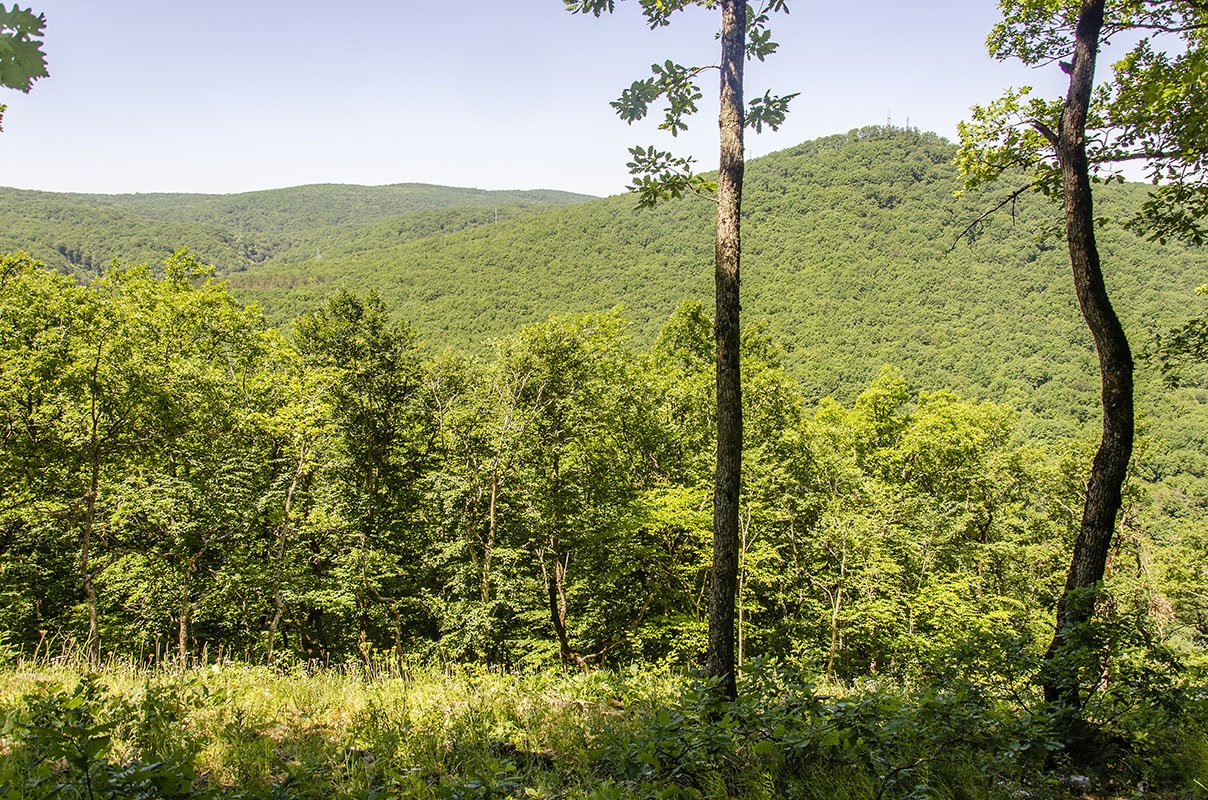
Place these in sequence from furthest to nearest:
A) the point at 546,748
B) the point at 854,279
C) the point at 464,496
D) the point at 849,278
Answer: the point at 849,278
the point at 854,279
the point at 464,496
the point at 546,748

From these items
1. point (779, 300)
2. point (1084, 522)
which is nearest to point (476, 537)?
point (1084, 522)

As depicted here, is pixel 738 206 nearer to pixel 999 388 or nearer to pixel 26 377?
pixel 26 377

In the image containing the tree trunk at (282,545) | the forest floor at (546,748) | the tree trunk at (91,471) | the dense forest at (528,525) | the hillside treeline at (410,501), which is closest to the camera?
the forest floor at (546,748)

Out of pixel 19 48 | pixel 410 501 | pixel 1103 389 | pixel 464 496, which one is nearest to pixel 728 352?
pixel 1103 389

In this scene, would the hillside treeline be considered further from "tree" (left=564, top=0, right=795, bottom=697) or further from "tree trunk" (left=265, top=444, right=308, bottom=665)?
"tree" (left=564, top=0, right=795, bottom=697)

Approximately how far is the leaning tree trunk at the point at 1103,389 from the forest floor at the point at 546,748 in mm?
656

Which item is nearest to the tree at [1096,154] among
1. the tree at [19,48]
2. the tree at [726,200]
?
the tree at [726,200]

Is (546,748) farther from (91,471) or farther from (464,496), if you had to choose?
(91,471)

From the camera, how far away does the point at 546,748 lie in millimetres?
4531

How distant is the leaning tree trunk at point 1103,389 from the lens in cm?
436

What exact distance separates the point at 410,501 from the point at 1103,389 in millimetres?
16279

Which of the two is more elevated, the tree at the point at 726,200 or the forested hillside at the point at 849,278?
the forested hillside at the point at 849,278

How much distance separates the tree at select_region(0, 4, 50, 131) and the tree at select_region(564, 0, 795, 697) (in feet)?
16.3

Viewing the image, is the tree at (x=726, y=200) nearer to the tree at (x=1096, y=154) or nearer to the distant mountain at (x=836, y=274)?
the tree at (x=1096, y=154)
